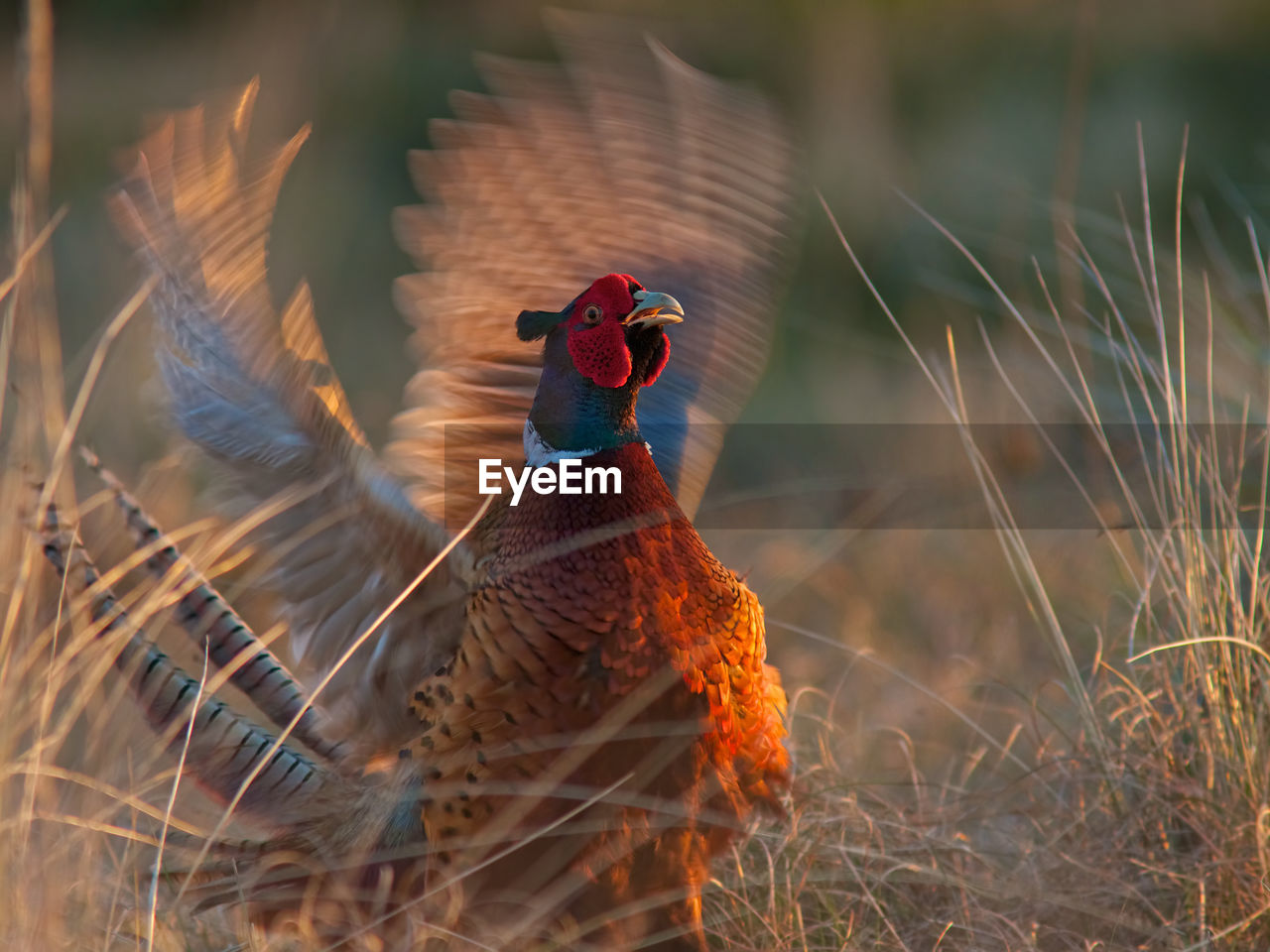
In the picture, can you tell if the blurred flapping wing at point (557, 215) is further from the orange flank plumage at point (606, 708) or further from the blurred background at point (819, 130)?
the blurred background at point (819, 130)

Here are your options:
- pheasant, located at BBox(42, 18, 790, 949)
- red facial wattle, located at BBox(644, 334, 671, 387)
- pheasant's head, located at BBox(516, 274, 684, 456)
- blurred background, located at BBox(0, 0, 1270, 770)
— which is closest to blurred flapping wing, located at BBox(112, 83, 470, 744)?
pheasant, located at BBox(42, 18, 790, 949)

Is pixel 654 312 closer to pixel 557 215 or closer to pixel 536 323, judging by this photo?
pixel 536 323

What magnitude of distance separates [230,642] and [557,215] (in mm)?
989

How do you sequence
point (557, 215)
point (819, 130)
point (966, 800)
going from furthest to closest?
point (819, 130) < point (966, 800) < point (557, 215)

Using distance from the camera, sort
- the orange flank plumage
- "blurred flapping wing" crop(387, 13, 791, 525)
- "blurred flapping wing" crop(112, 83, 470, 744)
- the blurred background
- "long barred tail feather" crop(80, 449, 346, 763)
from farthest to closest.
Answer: the blurred background
"blurred flapping wing" crop(387, 13, 791, 525)
"long barred tail feather" crop(80, 449, 346, 763)
"blurred flapping wing" crop(112, 83, 470, 744)
the orange flank plumage

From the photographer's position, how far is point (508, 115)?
2516 millimetres

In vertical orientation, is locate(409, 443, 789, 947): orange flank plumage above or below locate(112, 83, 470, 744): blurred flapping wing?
below

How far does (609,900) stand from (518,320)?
0.98 meters

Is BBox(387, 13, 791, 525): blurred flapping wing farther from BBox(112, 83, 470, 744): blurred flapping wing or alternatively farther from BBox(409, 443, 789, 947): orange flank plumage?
BBox(409, 443, 789, 947): orange flank plumage

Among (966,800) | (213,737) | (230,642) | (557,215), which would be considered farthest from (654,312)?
(966,800)

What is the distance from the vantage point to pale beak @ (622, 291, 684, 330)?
7.21ft

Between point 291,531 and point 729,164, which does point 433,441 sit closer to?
point 291,531

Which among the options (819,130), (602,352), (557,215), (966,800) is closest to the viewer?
(602,352)

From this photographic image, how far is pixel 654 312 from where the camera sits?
220cm
